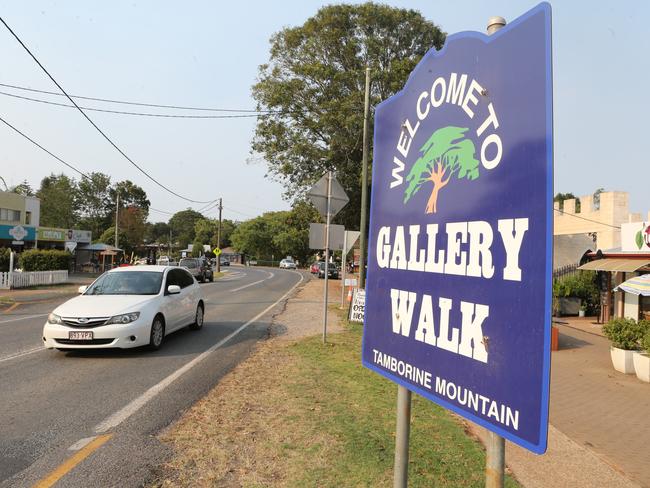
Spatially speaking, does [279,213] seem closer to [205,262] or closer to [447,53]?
[205,262]

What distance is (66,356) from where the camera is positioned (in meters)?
8.16

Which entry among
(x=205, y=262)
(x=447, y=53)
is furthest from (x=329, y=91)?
(x=447, y=53)

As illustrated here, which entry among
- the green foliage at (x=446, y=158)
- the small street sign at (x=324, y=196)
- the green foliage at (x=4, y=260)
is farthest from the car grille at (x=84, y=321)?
the green foliage at (x=4, y=260)

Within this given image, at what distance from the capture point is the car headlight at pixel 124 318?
7.94 metres

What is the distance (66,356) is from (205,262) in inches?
1024

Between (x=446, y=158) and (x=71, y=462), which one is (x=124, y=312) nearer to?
(x=71, y=462)

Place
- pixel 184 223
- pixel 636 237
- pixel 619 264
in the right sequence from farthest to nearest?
pixel 184 223 → pixel 619 264 → pixel 636 237

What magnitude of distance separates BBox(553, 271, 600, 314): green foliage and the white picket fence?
24430 millimetres

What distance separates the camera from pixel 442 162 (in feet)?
6.65

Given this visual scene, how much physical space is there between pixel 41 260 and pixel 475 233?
29234 mm

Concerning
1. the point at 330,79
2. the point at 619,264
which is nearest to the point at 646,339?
the point at 619,264

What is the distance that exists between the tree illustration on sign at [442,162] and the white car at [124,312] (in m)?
7.01

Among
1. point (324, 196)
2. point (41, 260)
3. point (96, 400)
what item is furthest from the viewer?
point (41, 260)

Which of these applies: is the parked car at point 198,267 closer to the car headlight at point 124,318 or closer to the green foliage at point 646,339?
the car headlight at point 124,318
